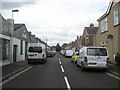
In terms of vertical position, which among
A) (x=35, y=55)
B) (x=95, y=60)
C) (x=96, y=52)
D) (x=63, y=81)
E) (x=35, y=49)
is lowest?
(x=63, y=81)

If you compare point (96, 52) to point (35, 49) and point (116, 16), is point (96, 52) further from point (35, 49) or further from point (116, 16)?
point (35, 49)

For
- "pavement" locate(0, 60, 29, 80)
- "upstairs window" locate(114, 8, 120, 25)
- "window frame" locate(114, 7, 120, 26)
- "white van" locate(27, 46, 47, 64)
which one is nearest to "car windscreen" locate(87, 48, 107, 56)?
"pavement" locate(0, 60, 29, 80)

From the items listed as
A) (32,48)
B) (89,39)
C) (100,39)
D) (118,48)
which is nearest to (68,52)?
(89,39)

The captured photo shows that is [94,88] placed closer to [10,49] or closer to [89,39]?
[10,49]

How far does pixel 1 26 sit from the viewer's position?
1786 centimetres

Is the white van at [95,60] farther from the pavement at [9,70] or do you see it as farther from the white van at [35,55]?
the white van at [35,55]

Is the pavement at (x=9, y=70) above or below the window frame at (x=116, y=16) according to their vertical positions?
below

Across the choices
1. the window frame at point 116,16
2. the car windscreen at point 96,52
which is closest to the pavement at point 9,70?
the car windscreen at point 96,52

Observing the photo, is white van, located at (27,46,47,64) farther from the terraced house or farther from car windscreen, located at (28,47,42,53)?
the terraced house

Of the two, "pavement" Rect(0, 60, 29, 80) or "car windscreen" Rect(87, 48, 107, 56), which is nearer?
"pavement" Rect(0, 60, 29, 80)

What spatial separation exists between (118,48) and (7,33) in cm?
1195

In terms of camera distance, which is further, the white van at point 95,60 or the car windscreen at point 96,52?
the car windscreen at point 96,52

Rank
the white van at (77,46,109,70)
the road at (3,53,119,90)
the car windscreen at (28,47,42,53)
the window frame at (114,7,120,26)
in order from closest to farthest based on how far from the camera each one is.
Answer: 1. the road at (3,53,119,90)
2. the white van at (77,46,109,70)
3. the window frame at (114,7,120,26)
4. the car windscreen at (28,47,42,53)

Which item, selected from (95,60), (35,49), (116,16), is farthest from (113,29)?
(35,49)
